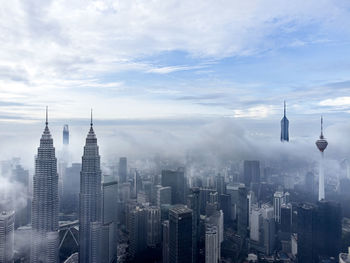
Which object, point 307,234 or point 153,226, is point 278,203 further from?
point 153,226

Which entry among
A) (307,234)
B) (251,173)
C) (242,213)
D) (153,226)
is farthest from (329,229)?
(153,226)

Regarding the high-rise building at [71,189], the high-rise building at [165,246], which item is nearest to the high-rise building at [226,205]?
the high-rise building at [165,246]

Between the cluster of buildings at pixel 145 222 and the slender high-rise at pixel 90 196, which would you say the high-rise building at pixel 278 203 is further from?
the slender high-rise at pixel 90 196

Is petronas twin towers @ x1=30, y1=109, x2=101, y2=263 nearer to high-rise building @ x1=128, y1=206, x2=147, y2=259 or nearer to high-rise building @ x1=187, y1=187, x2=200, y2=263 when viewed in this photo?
high-rise building @ x1=128, y1=206, x2=147, y2=259

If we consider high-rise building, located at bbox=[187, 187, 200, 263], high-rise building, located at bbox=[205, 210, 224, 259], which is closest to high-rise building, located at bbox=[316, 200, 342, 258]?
high-rise building, located at bbox=[205, 210, 224, 259]

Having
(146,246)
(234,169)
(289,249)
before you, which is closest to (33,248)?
(146,246)
